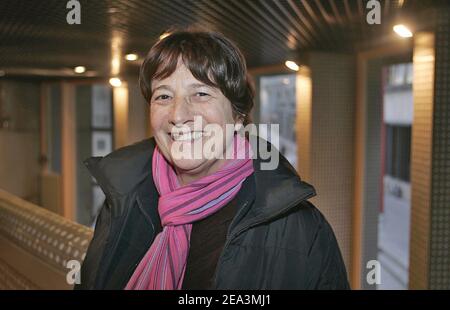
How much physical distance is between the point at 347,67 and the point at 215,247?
2450mm

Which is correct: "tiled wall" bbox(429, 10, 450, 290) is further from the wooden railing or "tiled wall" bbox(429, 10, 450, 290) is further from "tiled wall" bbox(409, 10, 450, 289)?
the wooden railing

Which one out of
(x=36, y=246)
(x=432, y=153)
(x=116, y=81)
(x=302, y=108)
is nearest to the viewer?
(x=36, y=246)

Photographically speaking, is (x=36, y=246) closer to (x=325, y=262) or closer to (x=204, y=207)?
(x=204, y=207)

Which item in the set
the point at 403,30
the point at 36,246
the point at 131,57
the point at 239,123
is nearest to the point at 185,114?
the point at 239,123

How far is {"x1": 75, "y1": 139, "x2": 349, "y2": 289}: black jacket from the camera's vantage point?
736 millimetres

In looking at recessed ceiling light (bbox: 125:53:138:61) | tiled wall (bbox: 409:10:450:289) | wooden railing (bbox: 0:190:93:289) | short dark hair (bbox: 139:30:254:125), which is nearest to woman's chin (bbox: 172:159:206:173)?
short dark hair (bbox: 139:30:254:125)

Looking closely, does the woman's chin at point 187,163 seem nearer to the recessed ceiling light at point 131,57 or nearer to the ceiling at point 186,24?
the ceiling at point 186,24

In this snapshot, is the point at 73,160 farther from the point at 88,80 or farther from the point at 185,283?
the point at 185,283

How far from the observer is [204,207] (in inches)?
32.0

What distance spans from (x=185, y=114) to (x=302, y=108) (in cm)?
241

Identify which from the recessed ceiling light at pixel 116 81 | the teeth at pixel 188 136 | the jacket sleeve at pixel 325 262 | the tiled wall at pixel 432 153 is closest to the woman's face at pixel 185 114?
the teeth at pixel 188 136

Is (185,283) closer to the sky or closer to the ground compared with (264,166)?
closer to the ground
